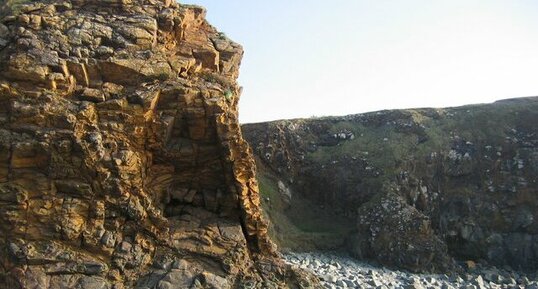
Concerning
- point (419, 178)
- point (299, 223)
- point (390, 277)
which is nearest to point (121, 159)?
point (390, 277)

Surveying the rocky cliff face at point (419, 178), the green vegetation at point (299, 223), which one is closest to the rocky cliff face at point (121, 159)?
the green vegetation at point (299, 223)

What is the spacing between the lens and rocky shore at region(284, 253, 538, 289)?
23.1 metres

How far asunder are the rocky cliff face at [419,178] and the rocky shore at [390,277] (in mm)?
1594

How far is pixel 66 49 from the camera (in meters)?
16.4

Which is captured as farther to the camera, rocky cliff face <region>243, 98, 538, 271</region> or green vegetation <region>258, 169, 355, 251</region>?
green vegetation <region>258, 169, 355, 251</region>

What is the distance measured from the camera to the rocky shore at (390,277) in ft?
75.9

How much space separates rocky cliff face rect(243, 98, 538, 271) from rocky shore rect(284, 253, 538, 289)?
159 cm

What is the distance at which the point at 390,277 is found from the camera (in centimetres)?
2534

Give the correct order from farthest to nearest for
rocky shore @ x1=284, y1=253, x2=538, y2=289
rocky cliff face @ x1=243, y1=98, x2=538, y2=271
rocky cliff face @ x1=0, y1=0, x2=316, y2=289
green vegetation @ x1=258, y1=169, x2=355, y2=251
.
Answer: green vegetation @ x1=258, y1=169, x2=355, y2=251 < rocky cliff face @ x1=243, y1=98, x2=538, y2=271 < rocky shore @ x1=284, y1=253, x2=538, y2=289 < rocky cliff face @ x1=0, y1=0, x2=316, y2=289

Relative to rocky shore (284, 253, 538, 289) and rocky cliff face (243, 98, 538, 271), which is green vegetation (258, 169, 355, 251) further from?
rocky shore (284, 253, 538, 289)

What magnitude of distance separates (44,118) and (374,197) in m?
24.5

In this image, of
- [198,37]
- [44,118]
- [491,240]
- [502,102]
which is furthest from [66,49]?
[502,102]

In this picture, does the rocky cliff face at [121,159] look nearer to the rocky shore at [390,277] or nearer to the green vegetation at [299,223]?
the rocky shore at [390,277]

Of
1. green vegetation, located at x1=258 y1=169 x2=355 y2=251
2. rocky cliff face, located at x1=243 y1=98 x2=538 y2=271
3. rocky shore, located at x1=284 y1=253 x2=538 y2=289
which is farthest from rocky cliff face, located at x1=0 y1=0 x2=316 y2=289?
rocky cliff face, located at x1=243 y1=98 x2=538 y2=271
